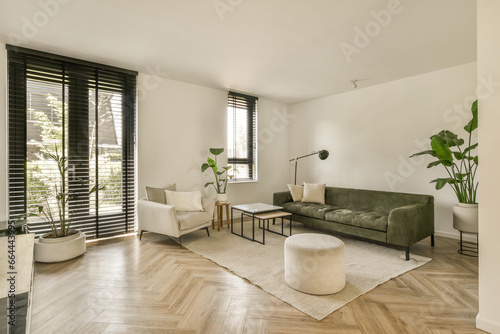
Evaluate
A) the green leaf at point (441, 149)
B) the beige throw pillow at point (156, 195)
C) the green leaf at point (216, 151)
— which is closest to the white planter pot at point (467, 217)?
the green leaf at point (441, 149)

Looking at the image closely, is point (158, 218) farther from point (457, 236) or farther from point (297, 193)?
point (457, 236)

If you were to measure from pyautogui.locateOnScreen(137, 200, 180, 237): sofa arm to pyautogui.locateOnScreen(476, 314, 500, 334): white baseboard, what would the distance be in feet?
10.4

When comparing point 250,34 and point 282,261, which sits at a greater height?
point 250,34

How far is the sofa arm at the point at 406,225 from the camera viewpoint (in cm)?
316

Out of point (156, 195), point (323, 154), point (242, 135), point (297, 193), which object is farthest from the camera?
point (242, 135)

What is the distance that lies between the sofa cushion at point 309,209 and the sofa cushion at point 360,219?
0.14 metres

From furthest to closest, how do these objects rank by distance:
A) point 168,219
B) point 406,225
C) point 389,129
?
point 389,129, point 168,219, point 406,225

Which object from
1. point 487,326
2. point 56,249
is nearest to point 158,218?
point 56,249

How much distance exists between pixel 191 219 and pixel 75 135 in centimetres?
207

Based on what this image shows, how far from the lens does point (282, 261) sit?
10.1 feet

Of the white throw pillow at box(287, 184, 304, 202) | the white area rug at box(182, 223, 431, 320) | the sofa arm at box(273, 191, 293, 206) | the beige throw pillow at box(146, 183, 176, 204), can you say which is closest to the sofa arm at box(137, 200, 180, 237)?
the beige throw pillow at box(146, 183, 176, 204)

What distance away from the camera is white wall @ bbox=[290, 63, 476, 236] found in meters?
4.04

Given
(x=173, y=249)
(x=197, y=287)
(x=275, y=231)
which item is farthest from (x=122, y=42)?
(x=275, y=231)

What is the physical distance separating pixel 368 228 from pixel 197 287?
94.6 inches
